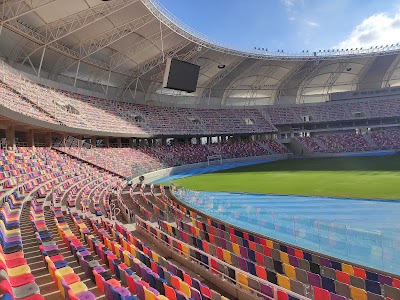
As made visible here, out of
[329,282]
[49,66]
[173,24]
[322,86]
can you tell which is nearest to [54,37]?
[49,66]

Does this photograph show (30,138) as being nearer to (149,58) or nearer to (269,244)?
(149,58)

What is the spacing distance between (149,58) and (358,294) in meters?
39.4

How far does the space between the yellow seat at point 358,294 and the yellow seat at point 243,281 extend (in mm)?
2204

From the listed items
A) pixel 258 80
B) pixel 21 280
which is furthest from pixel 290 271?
pixel 258 80

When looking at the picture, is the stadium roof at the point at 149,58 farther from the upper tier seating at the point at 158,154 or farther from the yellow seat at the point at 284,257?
the yellow seat at the point at 284,257

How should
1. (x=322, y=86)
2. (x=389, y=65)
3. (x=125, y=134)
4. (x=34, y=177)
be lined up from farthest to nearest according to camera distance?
(x=322, y=86) < (x=389, y=65) < (x=125, y=134) < (x=34, y=177)

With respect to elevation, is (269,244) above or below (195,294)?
below

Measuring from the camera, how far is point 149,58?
41.1 meters

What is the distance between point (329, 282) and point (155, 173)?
31542 mm

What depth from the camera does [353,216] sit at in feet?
50.9

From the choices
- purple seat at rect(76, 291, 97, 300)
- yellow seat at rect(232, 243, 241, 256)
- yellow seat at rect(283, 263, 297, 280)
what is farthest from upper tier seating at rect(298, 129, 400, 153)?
purple seat at rect(76, 291, 97, 300)

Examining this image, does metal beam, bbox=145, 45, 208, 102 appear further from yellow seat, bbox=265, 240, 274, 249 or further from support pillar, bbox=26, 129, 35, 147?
yellow seat, bbox=265, 240, 274, 249

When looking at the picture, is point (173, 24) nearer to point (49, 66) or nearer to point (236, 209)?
point (49, 66)

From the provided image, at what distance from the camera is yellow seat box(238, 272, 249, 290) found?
23.6 feet
